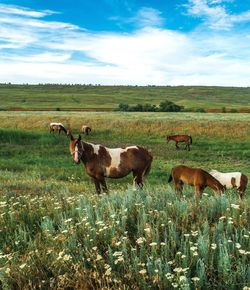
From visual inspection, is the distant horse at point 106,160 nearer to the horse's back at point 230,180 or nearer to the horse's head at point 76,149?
the horse's head at point 76,149

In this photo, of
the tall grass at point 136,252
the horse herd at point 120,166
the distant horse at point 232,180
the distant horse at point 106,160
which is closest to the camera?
the tall grass at point 136,252

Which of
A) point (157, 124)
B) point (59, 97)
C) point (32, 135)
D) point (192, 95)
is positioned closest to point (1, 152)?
point (32, 135)

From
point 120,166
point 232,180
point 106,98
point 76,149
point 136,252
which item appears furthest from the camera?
point 106,98

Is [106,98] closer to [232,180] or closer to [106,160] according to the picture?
[232,180]

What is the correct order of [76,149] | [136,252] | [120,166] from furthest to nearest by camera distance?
[120,166] → [76,149] → [136,252]

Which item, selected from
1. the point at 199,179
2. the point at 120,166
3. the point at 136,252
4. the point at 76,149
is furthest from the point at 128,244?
the point at 120,166

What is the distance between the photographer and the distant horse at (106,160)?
40.7 feet

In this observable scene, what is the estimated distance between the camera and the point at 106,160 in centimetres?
1283

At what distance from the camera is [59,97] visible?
6156 inches

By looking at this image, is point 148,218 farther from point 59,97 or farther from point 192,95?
point 192,95

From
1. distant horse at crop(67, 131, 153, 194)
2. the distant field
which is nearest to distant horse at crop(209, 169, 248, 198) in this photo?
distant horse at crop(67, 131, 153, 194)

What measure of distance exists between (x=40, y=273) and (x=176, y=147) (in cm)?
2900

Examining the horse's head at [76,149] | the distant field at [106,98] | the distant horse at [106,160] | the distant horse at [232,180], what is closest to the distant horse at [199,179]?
the distant horse at [106,160]

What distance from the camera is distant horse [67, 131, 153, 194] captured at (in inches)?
489
